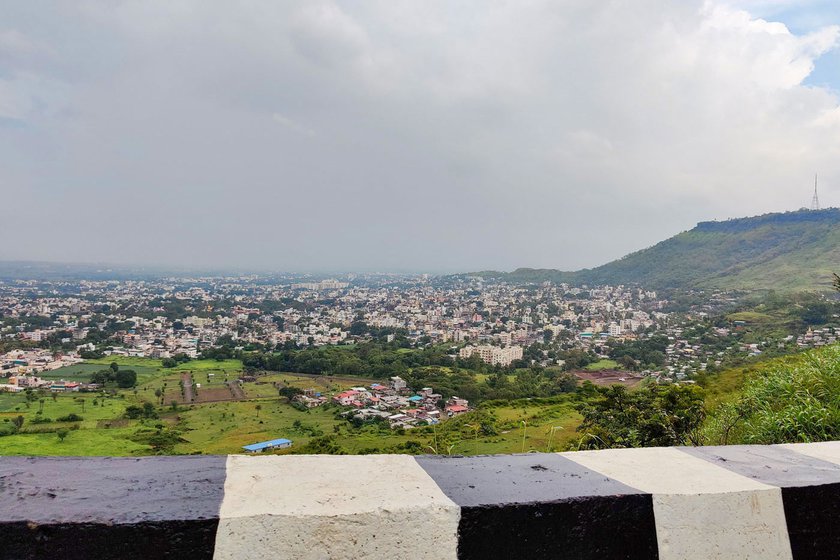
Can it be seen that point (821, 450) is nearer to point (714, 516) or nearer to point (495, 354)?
point (714, 516)

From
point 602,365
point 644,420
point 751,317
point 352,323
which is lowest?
point 602,365

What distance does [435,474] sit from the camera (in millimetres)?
1121

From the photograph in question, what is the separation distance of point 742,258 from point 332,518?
9475cm

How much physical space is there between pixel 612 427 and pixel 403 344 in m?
42.7

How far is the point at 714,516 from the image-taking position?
3.59ft

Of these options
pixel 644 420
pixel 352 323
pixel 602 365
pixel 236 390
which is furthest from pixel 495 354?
pixel 644 420

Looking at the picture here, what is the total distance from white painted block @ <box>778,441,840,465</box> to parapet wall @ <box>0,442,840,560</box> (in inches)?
4.6

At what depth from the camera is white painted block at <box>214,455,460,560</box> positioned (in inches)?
33.9

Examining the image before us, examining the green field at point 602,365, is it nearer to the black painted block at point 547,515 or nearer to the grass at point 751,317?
the grass at point 751,317

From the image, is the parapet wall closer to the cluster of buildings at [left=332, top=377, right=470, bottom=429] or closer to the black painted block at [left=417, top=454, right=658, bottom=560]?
the black painted block at [left=417, top=454, right=658, bottom=560]

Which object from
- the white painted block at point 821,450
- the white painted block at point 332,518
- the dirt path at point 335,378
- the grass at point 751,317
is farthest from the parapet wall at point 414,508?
the grass at point 751,317

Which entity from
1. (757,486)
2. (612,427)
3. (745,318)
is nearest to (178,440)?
(612,427)

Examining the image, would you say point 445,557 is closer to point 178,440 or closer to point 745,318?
point 178,440

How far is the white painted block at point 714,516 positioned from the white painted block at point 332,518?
45 centimetres
